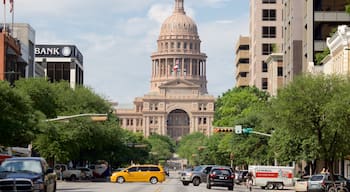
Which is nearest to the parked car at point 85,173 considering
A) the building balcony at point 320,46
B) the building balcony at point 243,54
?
the building balcony at point 320,46

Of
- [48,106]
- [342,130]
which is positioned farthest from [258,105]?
[342,130]

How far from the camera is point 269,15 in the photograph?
507ft

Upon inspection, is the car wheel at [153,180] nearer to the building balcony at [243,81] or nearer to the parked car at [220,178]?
the parked car at [220,178]

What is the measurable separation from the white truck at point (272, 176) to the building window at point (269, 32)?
7488cm

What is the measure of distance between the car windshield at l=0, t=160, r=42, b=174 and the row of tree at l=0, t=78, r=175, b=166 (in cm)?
3085

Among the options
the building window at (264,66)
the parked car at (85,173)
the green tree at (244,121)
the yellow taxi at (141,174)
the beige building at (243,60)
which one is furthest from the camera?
the beige building at (243,60)

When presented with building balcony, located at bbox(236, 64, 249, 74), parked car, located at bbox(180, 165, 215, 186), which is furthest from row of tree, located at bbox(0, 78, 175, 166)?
building balcony, located at bbox(236, 64, 249, 74)

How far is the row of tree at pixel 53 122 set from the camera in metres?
71.1

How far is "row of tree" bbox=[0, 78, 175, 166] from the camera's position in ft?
233

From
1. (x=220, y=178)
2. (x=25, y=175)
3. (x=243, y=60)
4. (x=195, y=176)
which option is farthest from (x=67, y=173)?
(x=243, y=60)

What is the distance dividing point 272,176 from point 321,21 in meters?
18.7

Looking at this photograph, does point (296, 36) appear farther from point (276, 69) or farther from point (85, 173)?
point (276, 69)

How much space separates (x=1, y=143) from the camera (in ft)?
237

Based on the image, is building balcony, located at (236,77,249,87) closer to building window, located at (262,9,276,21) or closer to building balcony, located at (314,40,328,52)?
building window, located at (262,9,276,21)
